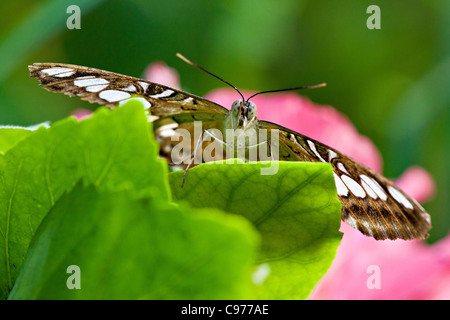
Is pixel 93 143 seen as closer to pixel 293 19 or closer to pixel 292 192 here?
pixel 292 192

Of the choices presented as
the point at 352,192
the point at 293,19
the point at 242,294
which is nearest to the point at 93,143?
the point at 242,294

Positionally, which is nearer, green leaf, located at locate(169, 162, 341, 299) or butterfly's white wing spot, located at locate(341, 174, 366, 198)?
green leaf, located at locate(169, 162, 341, 299)

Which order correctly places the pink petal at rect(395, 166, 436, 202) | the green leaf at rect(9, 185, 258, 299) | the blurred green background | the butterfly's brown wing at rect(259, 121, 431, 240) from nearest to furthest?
the green leaf at rect(9, 185, 258, 299), the butterfly's brown wing at rect(259, 121, 431, 240), the pink petal at rect(395, 166, 436, 202), the blurred green background

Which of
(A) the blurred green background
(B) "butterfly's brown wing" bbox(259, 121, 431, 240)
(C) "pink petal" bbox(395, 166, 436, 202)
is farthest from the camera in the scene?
(A) the blurred green background

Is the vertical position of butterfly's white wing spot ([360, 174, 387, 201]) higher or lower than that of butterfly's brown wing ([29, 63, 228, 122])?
lower

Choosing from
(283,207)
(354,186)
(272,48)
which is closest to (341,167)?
(354,186)

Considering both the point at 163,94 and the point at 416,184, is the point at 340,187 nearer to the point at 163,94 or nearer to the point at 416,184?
the point at 163,94

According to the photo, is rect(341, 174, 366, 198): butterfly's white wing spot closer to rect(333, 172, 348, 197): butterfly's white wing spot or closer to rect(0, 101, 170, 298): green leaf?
rect(333, 172, 348, 197): butterfly's white wing spot

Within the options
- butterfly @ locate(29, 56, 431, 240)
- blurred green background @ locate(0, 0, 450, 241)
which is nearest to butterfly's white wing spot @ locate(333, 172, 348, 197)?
butterfly @ locate(29, 56, 431, 240)

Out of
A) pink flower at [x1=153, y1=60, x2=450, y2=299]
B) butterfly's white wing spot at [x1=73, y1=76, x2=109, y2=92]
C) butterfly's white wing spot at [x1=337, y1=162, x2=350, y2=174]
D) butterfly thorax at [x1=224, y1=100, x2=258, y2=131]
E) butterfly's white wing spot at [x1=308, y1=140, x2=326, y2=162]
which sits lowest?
pink flower at [x1=153, y1=60, x2=450, y2=299]
